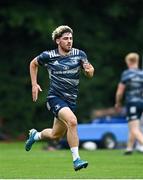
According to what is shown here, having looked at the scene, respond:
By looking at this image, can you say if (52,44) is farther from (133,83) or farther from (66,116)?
(66,116)

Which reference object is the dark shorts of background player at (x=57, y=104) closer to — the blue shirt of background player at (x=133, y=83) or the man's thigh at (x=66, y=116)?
the man's thigh at (x=66, y=116)

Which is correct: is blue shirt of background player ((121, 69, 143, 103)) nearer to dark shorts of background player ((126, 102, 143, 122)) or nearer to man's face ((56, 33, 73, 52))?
dark shorts of background player ((126, 102, 143, 122))

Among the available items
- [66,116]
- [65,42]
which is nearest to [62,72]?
[65,42]

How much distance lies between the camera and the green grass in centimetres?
1318

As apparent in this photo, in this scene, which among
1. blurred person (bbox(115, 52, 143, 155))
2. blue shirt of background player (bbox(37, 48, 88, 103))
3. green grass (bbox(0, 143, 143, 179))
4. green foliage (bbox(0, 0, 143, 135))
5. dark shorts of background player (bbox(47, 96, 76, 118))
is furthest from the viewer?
green foliage (bbox(0, 0, 143, 135))

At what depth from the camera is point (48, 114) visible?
33.2 metres

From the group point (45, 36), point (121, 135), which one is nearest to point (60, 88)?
point (121, 135)

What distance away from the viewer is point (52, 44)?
32562mm

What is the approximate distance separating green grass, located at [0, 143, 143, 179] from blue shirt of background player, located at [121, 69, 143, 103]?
4.19 ft

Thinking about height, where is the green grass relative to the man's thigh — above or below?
below

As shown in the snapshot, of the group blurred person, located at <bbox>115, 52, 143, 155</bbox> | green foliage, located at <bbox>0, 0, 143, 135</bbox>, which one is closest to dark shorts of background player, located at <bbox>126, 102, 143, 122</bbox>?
blurred person, located at <bbox>115, 52, 143, 155</bbox>

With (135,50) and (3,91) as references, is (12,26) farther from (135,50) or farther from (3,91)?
(135,50)

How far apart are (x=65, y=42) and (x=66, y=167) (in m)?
2.18

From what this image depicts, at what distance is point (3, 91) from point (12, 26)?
7.35 feet
